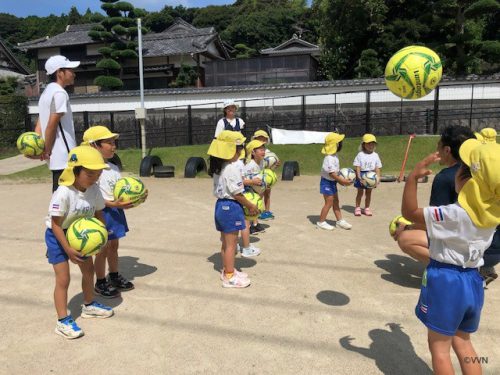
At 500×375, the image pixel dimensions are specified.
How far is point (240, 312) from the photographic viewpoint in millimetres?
3854

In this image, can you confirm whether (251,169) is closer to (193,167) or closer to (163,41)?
(193,167)

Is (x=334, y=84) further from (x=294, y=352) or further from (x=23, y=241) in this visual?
(x=294, y=352)

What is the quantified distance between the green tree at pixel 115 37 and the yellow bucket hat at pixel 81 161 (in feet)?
83.6

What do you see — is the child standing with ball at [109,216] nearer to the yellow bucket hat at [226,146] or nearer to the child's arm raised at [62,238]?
the child's arm raised at [62,238]

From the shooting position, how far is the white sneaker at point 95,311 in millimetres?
3742

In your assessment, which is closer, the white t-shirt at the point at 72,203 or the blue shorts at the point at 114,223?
the white t-shirt at the point at 72,203

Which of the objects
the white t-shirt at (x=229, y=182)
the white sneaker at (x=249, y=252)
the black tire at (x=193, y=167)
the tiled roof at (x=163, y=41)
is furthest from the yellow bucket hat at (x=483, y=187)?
the tiled roof at (x=163, y=41)

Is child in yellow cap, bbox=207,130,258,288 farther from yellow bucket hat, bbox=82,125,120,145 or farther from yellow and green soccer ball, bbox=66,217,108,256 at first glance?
yellow and green soccer ball, bbox=66,217,108,256

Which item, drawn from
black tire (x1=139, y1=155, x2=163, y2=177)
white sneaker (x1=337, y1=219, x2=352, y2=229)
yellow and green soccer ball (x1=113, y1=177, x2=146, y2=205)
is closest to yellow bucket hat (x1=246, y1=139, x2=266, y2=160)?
white sneaker (x1=337, y1=219, x2=352, y2=229)

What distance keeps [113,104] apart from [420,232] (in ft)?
67.0

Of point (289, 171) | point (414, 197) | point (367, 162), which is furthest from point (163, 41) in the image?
point (414, 197)

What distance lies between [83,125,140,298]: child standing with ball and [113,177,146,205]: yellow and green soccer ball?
0.15 feet

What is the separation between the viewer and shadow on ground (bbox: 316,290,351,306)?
4028 millimetres

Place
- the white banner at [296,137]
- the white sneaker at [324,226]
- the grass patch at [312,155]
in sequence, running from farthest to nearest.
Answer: the white banner at [296,137] → the grass patch at [312,155] → the white sneaker at [324,226]
